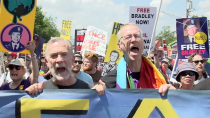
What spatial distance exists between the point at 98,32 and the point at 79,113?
19.1ft

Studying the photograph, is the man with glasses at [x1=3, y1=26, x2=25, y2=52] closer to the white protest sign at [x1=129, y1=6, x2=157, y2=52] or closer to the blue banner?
the blue banner

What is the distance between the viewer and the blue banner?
2.54m

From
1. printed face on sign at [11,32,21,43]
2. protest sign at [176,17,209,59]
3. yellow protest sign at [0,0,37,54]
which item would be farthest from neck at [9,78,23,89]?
protest sign at [176,17,209,59]

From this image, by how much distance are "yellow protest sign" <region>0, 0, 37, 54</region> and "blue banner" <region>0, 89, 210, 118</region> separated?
54.8 inches

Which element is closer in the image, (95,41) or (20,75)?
(20,75)

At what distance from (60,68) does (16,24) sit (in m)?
1.78

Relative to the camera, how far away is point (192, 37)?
6.54 m

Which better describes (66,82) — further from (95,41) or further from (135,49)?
(95,41)

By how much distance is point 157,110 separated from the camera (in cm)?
266

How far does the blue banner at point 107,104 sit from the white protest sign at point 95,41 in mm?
5281

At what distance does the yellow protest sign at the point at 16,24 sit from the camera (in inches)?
153

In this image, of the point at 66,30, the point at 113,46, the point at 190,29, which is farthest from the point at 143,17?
the point at 66,30

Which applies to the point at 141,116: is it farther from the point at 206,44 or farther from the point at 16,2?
the point at 206,44

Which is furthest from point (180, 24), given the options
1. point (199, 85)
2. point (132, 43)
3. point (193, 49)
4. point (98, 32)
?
point (132, 43)
